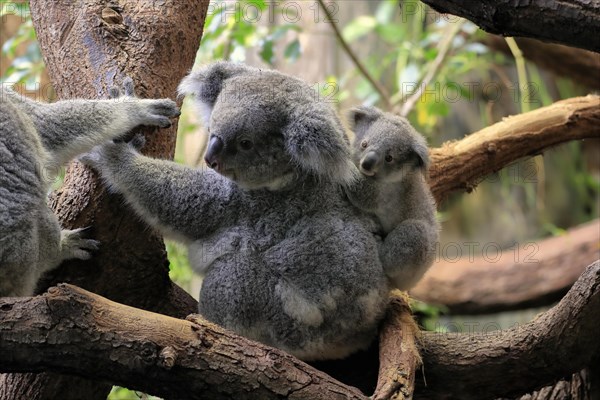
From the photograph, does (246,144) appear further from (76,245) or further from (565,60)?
(565,60)

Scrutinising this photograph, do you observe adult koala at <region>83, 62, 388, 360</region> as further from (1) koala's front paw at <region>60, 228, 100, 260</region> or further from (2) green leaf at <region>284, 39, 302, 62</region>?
(2) green leaf at <region>284, 39, 302, 62</region>

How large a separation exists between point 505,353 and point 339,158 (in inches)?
48.3

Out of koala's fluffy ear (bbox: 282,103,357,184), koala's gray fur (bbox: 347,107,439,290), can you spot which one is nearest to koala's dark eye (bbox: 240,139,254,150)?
koala's fluffy ear (bbox: 282,103,357,184)

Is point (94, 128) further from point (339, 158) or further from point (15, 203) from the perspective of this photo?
point (339, 158)

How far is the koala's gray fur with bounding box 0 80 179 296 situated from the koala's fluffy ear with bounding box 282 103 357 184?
2.11 ft

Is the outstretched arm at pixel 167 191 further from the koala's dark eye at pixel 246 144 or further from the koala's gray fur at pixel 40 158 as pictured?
the koala's dark eye at pixel 246 144

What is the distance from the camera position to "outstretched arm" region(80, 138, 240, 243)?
3.34 metres

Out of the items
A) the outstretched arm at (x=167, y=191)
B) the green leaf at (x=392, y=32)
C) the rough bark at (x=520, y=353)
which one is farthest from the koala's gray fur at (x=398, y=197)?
the green leaf at (x=392, y=32)

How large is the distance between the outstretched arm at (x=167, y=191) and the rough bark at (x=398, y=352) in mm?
939

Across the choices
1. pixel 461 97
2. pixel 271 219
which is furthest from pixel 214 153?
pixel 461 97

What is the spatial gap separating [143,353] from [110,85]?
157cm

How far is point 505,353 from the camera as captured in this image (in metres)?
3.39

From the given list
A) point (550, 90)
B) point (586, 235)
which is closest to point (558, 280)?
point (586, 235)

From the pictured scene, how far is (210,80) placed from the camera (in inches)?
141
